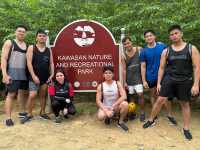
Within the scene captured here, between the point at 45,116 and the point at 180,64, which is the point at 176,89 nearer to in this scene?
the point at 180,64

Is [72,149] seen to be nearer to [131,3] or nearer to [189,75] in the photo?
[189,75]

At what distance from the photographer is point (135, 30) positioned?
30.5ft

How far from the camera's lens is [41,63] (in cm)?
848

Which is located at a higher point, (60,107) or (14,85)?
(14,85)

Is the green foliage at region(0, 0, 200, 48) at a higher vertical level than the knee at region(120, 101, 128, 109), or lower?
higher

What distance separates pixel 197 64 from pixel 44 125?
3.28 metres

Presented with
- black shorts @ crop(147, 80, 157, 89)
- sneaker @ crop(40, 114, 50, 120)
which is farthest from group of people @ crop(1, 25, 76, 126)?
black shorts @ crop(147, 80, 157, 89)

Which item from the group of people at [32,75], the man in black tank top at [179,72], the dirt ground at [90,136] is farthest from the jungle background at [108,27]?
the man in black tank top at [179,72]

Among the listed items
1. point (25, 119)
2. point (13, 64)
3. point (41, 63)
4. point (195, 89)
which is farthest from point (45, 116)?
point (195, 89)

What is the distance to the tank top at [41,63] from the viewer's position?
8.43 meters

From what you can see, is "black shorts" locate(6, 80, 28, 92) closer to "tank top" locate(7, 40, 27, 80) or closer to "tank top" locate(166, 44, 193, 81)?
"tank top" locate(7, 40, 27, 80)

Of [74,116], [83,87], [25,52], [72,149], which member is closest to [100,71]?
[83,87]

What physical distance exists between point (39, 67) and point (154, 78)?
237 centimetres

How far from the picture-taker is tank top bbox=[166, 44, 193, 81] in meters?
7.55
